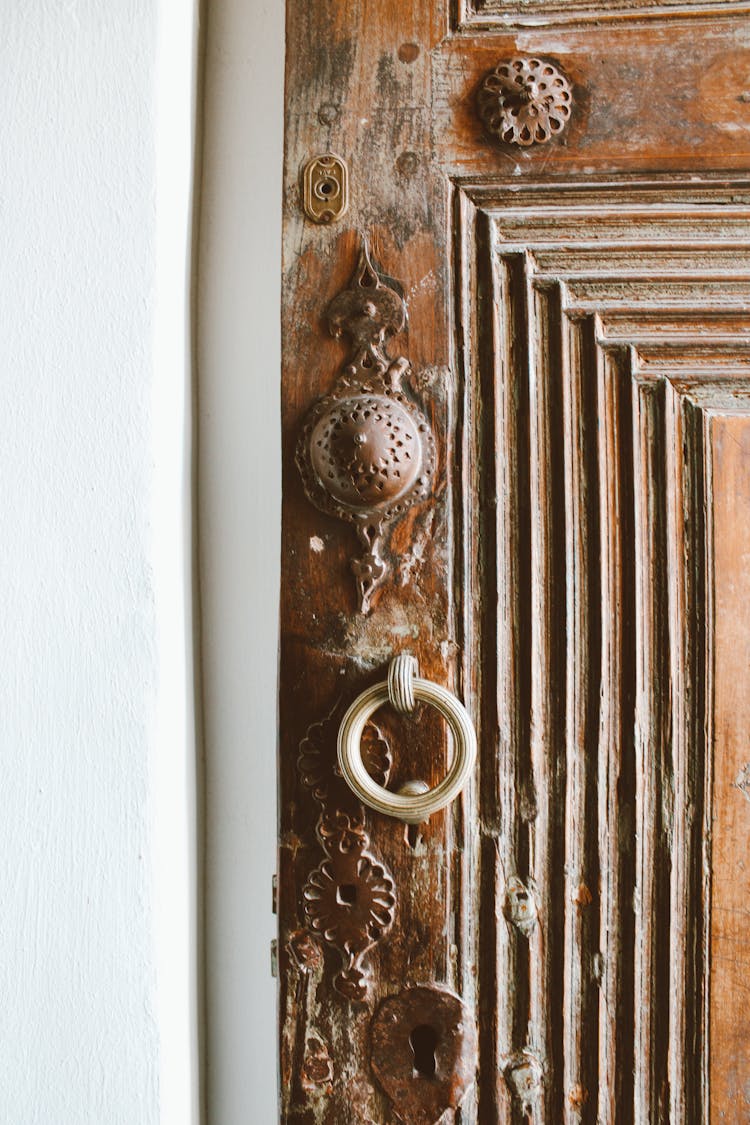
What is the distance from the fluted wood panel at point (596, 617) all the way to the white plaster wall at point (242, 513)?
6.5 inches

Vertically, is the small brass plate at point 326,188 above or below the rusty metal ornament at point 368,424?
above

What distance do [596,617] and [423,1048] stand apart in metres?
0.33

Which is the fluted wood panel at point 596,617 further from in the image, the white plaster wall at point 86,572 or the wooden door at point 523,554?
the white plaster wall at point 86,572

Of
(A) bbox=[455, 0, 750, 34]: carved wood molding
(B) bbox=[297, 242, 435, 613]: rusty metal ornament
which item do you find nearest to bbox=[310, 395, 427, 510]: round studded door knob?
(B) bbox=[297, 242, 435, 613]: rusty metal ornament

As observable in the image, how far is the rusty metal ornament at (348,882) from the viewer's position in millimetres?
465

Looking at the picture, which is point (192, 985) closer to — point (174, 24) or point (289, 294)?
point (289, 294)

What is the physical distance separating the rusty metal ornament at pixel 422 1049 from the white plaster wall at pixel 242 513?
0.12 meters

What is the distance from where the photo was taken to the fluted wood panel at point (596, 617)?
47 cm

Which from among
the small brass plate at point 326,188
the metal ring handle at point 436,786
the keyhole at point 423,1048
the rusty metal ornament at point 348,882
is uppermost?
the small brass plate at point 326,188

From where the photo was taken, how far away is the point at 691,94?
0.47 m

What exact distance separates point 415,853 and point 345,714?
110 mm

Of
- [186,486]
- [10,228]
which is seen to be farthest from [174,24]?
[186,486]

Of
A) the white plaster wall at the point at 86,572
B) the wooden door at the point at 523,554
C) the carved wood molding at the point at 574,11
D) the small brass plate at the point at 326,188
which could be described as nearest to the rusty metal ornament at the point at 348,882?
the wooden door at the point at 523,554

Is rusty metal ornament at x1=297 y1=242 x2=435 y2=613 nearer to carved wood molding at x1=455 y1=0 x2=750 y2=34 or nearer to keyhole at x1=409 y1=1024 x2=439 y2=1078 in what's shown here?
carved wood molding at x1=455 y1=0 x2=750 y2=34
